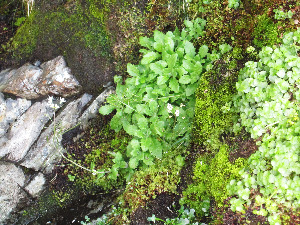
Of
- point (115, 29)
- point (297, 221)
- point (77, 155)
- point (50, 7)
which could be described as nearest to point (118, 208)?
point (77, 155)

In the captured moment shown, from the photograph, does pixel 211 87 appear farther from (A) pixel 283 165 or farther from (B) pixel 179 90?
(A) pixel 283 165

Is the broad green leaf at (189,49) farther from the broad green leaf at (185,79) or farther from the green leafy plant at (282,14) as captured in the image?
the green leafy plant at (282,14)

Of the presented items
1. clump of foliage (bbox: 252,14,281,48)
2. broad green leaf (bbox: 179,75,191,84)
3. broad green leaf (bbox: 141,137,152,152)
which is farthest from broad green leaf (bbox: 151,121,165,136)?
clump of foliage (bbox: 252,14,281,48)

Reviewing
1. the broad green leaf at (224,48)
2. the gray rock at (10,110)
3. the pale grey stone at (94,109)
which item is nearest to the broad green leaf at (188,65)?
the broad green leaf at (224,48)

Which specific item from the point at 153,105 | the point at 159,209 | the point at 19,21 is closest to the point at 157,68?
the point at 153,105

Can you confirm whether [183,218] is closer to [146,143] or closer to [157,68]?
[146,143]

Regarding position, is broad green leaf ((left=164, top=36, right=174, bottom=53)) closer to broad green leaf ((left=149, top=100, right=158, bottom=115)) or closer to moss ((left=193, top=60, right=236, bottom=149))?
moss ((left=193, top=60, right=236, bottom=149))
